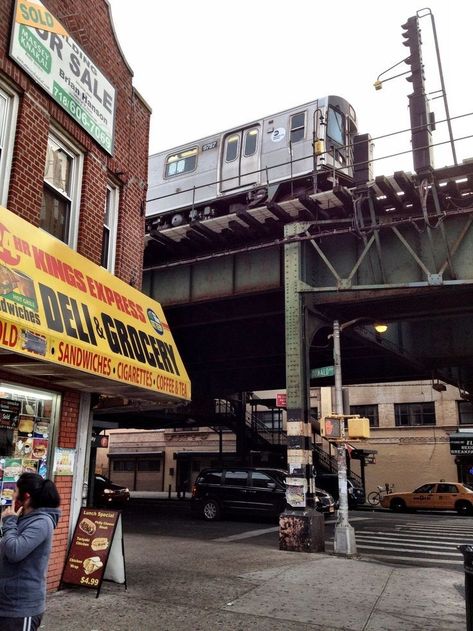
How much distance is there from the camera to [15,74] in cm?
754

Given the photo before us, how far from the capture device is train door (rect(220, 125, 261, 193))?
18.4 m

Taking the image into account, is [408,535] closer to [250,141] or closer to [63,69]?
[250,141]

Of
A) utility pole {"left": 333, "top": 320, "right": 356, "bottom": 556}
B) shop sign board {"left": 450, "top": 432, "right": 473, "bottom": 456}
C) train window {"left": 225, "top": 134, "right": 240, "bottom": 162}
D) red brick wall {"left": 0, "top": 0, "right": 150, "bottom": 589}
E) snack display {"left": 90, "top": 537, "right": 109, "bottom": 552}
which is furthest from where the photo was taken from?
shop sign board {"left": 450, "top": 432, "right": 473, "bottom": 456}

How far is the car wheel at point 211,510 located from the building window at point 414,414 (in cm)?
2000

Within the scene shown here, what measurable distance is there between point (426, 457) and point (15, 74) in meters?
32.7

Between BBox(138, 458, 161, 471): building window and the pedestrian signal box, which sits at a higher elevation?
the pedestrian signal box

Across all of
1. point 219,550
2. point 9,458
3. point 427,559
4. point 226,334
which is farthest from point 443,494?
point 9,458

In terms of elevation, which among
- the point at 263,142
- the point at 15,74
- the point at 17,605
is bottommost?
the point at 17,605

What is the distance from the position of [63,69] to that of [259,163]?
10.4 metres

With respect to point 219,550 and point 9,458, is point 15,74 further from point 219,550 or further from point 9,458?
point 219,550

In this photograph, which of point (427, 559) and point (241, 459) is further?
point (241, 459)

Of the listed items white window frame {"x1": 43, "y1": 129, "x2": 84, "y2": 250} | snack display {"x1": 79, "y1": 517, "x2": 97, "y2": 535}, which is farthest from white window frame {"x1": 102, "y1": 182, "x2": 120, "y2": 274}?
snack display {"x1": 79, "y1": 517, "x2": 97, "y2": 535}

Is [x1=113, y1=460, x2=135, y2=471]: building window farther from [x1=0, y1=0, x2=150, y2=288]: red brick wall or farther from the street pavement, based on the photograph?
[x1=0, y1=0, x2=150, y2=288]: red brick wall

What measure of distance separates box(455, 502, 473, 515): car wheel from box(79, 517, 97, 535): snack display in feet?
69.1
